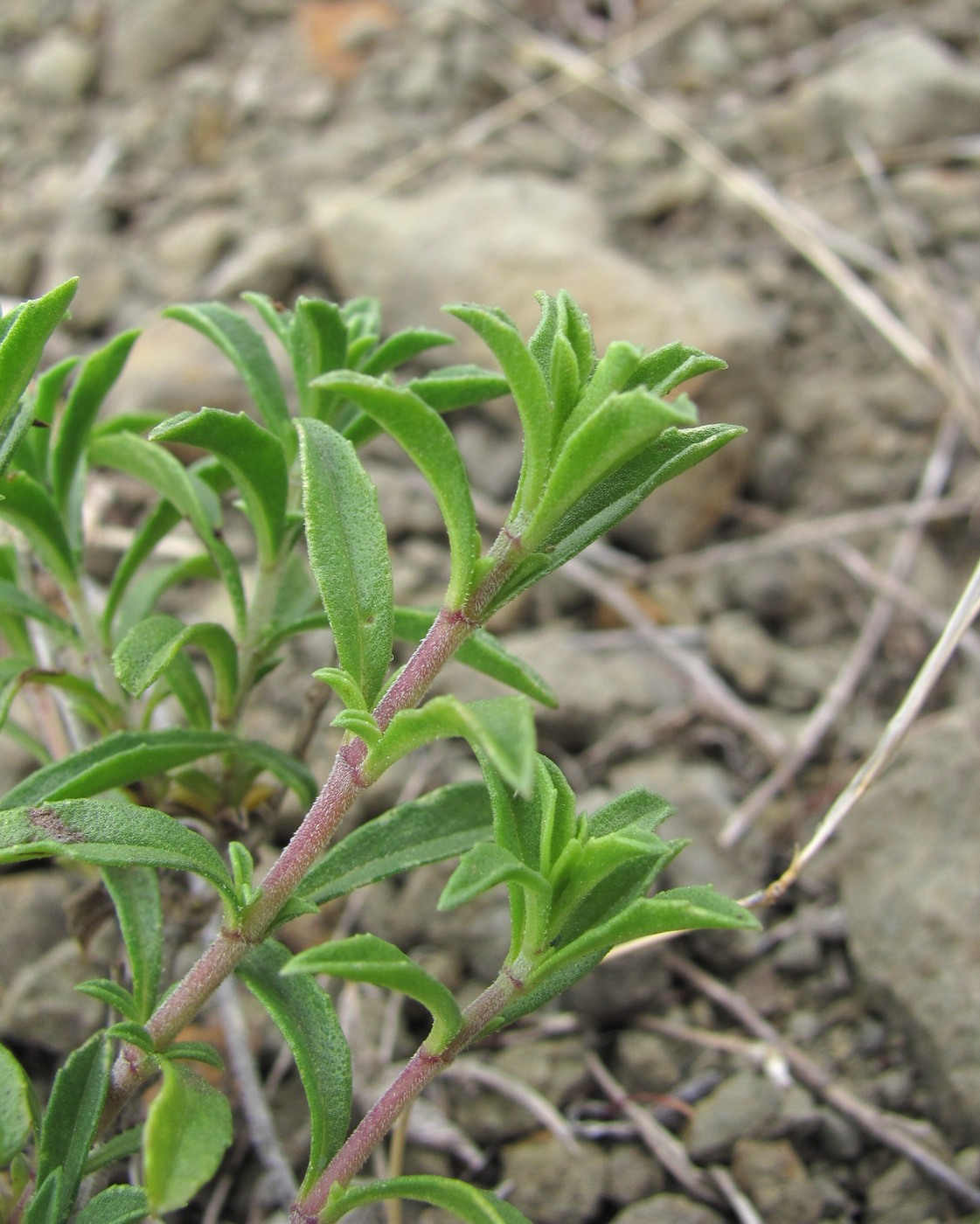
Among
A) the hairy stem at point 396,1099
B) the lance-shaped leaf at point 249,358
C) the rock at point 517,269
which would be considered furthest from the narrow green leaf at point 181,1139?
the rock at point 517,269

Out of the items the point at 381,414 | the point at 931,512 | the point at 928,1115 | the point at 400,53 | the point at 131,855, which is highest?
the point at 400,53

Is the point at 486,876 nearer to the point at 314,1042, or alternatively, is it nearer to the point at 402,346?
the point at 314,1042

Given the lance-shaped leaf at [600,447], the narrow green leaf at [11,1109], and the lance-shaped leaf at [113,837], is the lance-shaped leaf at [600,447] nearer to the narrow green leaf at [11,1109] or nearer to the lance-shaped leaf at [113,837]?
the lance-shaped leaf at [113,837]

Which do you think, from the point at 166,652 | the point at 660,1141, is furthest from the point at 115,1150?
the point at 660,1141

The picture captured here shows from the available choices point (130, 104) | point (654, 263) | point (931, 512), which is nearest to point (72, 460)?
point (931, 512)

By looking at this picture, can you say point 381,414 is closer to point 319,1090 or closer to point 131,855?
point 131,855
